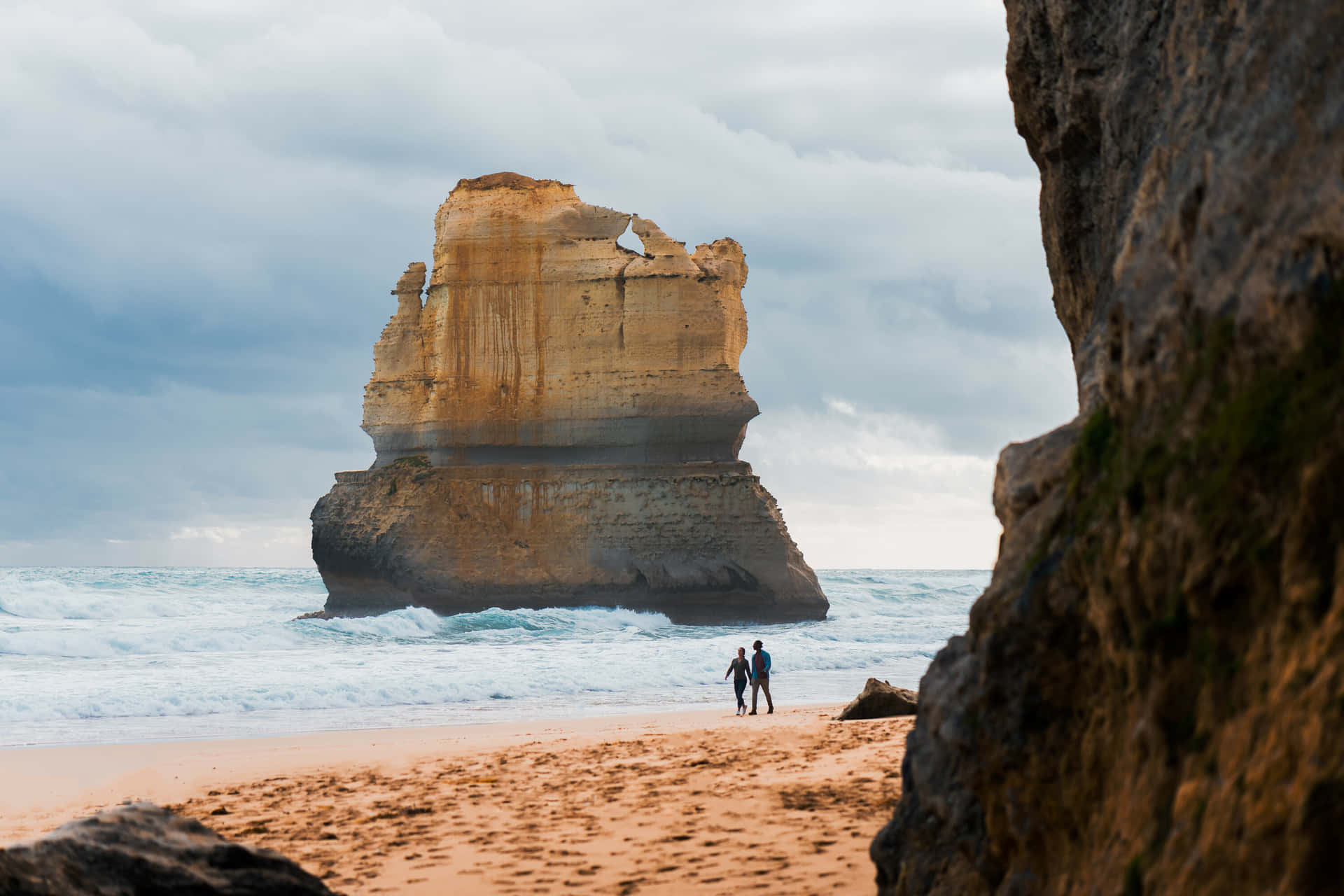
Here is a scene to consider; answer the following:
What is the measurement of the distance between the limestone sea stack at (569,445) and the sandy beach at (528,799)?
61.4ft

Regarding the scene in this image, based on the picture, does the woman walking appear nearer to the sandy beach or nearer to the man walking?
the man walking

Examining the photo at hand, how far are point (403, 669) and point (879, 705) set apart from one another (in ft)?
27.3

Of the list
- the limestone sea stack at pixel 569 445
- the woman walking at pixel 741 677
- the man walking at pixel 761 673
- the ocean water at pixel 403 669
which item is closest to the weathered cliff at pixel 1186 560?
the woman walking at pixel 741 677

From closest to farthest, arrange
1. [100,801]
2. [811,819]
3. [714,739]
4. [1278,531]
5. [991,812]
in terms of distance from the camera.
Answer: [1278,531] < [991,812] < [811,819] < [100,801] < [714,739]

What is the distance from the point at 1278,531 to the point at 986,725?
1.25 metres

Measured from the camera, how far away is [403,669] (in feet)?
56.0

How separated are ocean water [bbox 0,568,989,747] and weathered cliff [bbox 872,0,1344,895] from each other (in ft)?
33.2

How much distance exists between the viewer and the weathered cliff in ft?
6.63

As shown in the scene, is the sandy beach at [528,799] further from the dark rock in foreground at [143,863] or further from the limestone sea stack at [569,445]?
the limestone sea stack at [569,445]

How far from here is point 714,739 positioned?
10.2 meters

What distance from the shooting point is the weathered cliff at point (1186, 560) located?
2.02m

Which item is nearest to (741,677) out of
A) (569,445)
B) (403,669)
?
(403,669)

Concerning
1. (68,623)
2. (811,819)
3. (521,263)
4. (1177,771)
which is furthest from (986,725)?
(68,623)

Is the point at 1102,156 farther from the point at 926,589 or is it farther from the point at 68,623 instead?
the point at 926,589
